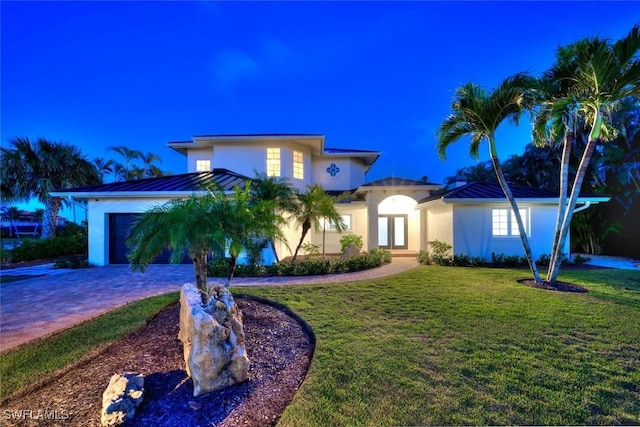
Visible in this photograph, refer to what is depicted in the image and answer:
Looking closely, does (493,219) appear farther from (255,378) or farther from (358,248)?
(255,378)

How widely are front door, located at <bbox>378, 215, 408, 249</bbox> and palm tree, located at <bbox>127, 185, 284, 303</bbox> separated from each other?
44.0 feet

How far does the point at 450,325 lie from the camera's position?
5.35 m

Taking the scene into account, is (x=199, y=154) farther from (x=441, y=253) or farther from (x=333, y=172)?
(x=441, y=253)

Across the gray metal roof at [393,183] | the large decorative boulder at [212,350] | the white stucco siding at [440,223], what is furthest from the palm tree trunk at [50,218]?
the white stucco siding at [440,223]

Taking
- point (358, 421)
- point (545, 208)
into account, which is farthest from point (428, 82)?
point (358, 421)

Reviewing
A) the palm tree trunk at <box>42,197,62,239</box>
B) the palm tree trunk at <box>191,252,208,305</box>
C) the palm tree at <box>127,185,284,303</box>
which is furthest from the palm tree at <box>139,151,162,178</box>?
the palm tree trunk at <box>191,252,208,305</box>

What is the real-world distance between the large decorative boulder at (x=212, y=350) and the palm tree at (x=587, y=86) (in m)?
9.56

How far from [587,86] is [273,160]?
13575 mm

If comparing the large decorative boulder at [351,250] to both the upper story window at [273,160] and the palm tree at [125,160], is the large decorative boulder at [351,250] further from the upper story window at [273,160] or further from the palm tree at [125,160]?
the palm tree at [125,160]

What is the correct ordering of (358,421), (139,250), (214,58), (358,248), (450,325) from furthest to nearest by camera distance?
1. (214,58)
2. (358,248)
3. (450,325)
4. (139,250)
5. (358,421)

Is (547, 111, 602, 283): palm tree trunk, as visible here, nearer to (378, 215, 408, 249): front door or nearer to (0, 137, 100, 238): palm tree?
(378, 215, 408, 249): front door

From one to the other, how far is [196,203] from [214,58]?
1077 inches

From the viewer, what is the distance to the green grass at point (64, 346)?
3721mm

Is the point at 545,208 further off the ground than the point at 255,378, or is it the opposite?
the point at 545,208
